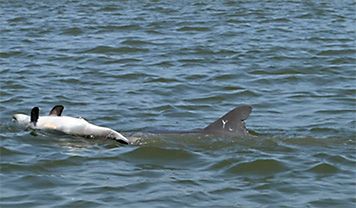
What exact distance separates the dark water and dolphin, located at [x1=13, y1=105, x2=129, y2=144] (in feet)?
0.34

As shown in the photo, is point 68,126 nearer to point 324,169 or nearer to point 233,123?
point 233,123

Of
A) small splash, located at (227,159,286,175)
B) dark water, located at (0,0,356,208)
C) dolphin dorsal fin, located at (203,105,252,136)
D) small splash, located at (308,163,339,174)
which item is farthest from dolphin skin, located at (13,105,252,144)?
small splash, located at (308,163,339,174)

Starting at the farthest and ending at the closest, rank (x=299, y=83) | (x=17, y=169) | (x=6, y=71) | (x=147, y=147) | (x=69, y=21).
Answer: (x=69, y=21) < (x=6, y=71) < (x=299, y=83) < (x=147, y=147) < (x=17, y=169)

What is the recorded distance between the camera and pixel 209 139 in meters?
9.48

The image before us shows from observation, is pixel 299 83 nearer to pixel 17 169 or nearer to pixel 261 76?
pixel 261 76

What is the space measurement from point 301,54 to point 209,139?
5.66m

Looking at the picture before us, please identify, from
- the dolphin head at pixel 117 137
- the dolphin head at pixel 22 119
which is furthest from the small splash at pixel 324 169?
the dolphin head at pixel 22 119

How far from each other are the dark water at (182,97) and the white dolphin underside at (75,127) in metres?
0.10

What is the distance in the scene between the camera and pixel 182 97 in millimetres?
12008

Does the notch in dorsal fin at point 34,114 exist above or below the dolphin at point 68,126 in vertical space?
above

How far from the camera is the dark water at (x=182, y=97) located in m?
7.91

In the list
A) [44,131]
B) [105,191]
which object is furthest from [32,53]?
[105,191]

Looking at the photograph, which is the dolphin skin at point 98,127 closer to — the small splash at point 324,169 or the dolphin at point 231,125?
the dolphin at point 231,125

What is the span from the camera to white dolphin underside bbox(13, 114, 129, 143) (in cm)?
932
